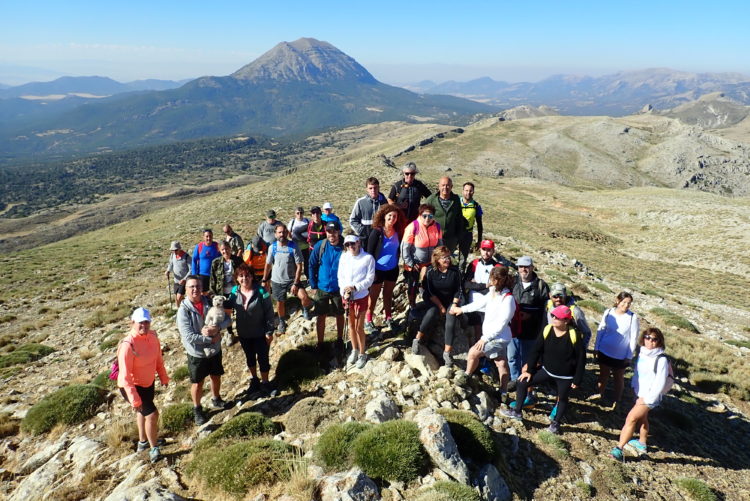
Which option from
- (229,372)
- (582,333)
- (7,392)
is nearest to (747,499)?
(582,333)

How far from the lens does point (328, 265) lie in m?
8.63

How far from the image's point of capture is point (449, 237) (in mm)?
9969

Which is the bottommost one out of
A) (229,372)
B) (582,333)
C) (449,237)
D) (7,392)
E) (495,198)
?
(495,198)

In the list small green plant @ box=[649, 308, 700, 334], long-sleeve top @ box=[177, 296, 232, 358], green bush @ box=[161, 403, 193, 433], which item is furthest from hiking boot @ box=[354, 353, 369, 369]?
small green plant @ box=[649, 308, 700, 334]

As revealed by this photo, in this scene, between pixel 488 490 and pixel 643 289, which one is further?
pixel 643 289

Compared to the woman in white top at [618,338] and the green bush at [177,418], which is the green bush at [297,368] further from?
the woman in white top at [618,338]

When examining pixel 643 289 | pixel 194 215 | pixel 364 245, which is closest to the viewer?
pixel 364 245

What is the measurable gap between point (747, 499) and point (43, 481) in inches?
506

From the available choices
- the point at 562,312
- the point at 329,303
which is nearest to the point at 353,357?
the point at 329,303

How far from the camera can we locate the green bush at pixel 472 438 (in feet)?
19.3

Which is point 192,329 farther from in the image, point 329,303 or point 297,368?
point 329,303

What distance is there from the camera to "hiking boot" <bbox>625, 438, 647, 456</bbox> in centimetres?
715

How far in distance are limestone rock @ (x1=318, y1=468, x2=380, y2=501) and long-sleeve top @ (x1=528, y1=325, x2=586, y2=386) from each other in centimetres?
364

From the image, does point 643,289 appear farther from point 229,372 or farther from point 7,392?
point 7,392
